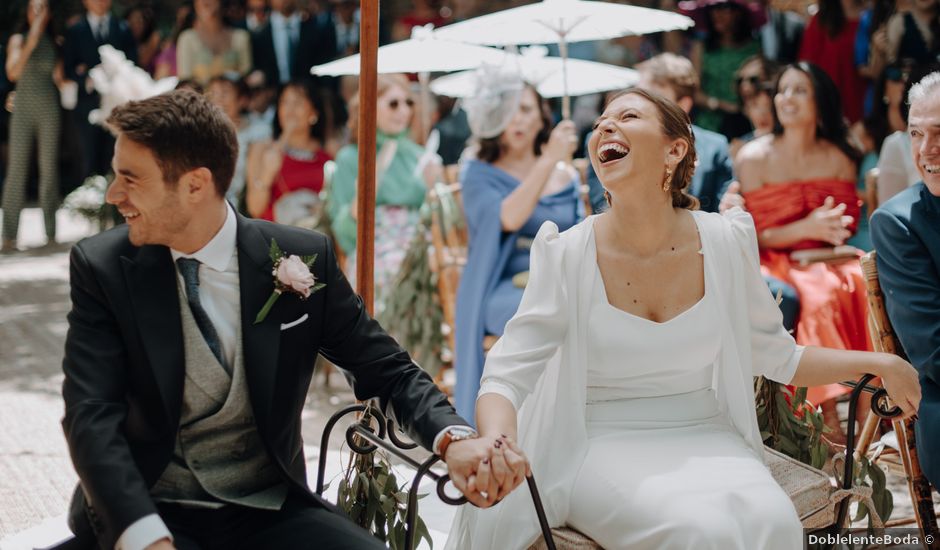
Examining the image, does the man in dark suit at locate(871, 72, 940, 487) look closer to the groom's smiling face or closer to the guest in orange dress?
the guest in orange dress

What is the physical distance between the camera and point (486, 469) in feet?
8.44

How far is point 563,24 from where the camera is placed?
6.06 m

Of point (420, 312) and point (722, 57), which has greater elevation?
point (722, 57)

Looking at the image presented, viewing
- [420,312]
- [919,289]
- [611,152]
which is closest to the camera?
[611,152]

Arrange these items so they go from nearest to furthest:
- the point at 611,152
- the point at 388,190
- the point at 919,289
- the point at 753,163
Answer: the point at 611,152, the point at 919,289, the point at 753,163, the point at 388,190

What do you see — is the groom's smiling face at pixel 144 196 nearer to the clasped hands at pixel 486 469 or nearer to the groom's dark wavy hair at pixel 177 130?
the groom's dark wavy hair at pixel 177 130

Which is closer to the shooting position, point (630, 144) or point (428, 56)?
point (630, 144)

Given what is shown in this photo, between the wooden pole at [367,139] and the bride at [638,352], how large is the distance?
0.47 metres

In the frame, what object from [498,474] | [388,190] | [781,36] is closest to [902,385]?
[498,474]

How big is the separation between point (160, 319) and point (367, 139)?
0.83m

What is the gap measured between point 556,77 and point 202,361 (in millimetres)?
4801

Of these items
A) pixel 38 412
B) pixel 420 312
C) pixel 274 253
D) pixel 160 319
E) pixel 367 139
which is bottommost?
pixel 38 412

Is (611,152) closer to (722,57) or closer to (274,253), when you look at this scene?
(274,253)

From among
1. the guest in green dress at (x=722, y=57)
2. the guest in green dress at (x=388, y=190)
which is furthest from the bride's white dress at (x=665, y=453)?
the guest in green dress at (x=722, y=57)
